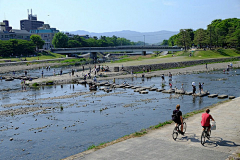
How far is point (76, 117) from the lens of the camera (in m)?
29.1

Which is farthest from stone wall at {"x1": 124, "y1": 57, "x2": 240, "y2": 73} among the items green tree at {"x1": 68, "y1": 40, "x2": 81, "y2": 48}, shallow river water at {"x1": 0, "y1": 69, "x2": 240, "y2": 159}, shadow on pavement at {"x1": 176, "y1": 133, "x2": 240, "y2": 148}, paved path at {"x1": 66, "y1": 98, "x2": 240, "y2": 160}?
green tree at {"x1": 68, "y1": 40, "x2": 81, "y2": 48}

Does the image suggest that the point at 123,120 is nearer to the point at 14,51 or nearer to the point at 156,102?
the point at 156,102

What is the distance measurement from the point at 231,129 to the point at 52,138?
46.0 ft

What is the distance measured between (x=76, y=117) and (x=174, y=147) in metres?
15.7

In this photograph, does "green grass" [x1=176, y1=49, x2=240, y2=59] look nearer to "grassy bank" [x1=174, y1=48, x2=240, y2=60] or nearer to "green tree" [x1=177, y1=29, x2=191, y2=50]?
"grassy bank" [x1=174, y1=48, x2=240, y2=60]

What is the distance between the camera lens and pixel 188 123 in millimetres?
21453

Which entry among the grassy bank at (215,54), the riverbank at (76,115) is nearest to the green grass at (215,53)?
the grassy bank at (215,54)

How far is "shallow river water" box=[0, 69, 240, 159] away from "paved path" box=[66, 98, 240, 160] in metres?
4.39

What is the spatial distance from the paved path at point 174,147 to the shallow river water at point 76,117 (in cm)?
439

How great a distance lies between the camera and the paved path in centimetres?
1427

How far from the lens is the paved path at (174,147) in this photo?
14.3 m

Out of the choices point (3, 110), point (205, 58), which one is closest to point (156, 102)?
point (3, 110)

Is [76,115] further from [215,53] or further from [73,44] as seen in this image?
[73,44]

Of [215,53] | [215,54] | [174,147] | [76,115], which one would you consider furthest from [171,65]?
[174,147]
